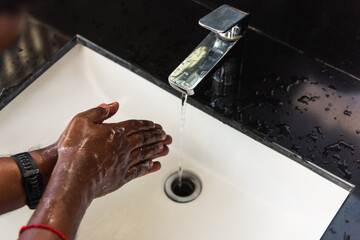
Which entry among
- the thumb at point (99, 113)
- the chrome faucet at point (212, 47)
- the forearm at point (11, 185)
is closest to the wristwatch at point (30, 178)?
the forearm at point (11, 185)

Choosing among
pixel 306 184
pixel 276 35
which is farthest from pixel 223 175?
pixel 276 35

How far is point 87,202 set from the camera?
0.76 metres

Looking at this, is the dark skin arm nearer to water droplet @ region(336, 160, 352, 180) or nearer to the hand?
the hand

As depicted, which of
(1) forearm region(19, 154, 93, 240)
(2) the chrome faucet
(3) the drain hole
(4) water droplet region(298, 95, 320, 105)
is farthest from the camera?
(3) the drain hole

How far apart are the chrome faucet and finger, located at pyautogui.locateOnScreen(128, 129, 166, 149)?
0.10 meters

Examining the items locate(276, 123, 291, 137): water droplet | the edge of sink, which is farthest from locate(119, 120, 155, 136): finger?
locate(276, 123, 291, 137): water droplet

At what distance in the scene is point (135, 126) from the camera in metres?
0.87

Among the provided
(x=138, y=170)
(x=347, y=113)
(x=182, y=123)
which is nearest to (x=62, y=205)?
(x=138, y=170)

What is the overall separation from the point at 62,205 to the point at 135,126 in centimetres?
21

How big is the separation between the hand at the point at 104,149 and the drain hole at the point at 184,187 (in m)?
0.13

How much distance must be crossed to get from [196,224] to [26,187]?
332 mm

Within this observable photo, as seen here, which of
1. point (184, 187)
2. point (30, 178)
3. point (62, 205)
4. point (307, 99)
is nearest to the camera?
point (62, 205)

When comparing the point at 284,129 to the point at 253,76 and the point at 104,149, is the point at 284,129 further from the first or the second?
the point at 104,149

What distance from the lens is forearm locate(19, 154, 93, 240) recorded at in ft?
2.29
